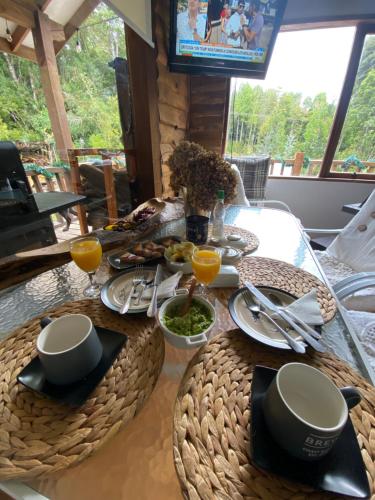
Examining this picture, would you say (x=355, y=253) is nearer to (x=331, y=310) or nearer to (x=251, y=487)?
(x=331, y=310)

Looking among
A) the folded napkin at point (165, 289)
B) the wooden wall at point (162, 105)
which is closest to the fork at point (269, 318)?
the folded napkin at point (165, 289)

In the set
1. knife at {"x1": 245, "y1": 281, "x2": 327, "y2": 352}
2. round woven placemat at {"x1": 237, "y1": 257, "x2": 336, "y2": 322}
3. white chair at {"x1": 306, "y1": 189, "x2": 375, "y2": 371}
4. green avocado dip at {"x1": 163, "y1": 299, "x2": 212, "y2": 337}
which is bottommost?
white chair at {"x1": 306, "y1": 189, "x2": 375, "y2": 371}

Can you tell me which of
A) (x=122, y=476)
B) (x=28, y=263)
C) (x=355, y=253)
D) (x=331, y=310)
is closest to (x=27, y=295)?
(x=28, y=263)

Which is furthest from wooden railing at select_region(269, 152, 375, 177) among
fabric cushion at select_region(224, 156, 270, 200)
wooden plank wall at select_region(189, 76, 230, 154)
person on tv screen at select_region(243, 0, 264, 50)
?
person on tv screen at select_region(243, 0, 264, 50)

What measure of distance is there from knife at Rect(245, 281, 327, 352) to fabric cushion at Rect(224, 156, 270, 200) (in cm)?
215

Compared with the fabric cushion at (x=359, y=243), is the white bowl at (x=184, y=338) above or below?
above

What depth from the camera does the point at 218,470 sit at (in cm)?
32

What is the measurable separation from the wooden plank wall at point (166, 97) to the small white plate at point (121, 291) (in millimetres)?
1392

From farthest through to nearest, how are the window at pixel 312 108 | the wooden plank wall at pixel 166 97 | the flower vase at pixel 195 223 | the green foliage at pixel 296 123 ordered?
the green foliage at pixel 296 123 → the window at pixel 312 108 → the wooden plank wall at pixel 166 97 → the flower vase at pixel 195 223

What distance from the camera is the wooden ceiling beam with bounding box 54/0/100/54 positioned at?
1.13 metres

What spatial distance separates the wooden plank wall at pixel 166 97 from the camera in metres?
1.74

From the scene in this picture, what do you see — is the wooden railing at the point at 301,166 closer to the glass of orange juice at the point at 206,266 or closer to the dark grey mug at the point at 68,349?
the glass of orange juice at the point at 206,266

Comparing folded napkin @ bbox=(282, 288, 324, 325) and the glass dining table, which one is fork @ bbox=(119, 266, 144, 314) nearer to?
the glass dining table

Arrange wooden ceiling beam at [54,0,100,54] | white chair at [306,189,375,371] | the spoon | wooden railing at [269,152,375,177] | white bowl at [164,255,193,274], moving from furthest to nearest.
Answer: wooden railing at [269,152,375,177], white chair at [306,189,375,371], wooden ceiling beam at [54,0,100,54], white bowl at [164,255,193,274], the spoon
